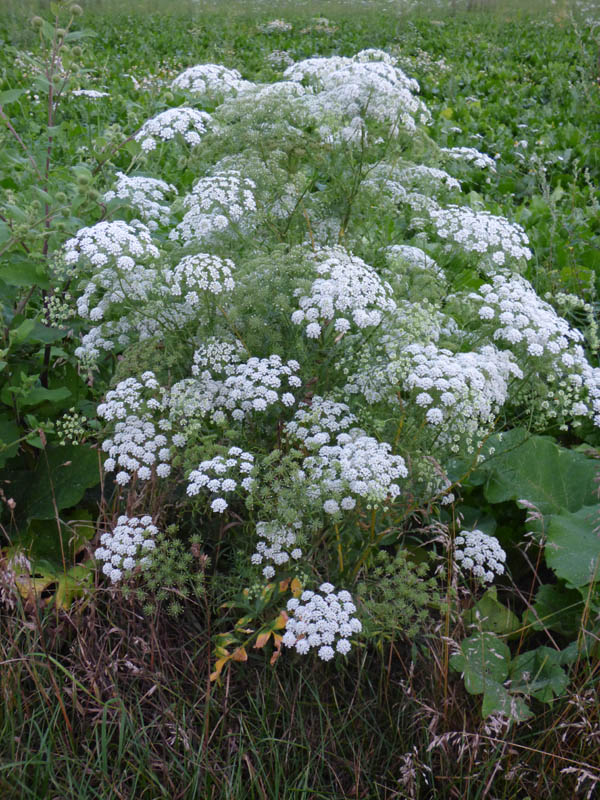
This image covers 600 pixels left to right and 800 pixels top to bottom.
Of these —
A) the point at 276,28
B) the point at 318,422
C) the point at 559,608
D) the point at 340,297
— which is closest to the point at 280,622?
the point at 318,422

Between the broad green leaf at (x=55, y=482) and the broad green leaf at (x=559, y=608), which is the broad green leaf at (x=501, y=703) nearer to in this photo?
the broad green leaf at (x=559, y=608)

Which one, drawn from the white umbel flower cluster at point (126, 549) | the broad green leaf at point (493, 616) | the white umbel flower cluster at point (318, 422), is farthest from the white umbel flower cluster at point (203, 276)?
the broad green leaf at point (493, 616)

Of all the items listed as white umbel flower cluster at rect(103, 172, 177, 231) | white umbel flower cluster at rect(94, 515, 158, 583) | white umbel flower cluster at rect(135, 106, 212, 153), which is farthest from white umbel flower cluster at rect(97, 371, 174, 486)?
white umbel flower cluster at rect(135, 106, 212, 153)

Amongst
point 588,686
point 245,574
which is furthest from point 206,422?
point 588,686

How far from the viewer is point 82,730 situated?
7.23 ft

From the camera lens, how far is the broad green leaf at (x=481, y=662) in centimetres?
219

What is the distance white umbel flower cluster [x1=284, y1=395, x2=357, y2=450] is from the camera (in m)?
2.05

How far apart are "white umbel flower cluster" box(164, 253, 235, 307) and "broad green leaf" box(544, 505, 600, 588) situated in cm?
130

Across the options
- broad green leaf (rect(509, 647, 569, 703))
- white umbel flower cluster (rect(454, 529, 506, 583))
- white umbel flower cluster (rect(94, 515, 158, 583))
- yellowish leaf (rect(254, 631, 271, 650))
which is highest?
white umbel flower cluster (rect(94, 515, 158, 583))

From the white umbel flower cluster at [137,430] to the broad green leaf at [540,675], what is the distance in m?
1.23

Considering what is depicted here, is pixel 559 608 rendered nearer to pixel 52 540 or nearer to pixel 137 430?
pixel 137 430

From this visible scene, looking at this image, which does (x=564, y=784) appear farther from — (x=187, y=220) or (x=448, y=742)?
(x=187, y=220)

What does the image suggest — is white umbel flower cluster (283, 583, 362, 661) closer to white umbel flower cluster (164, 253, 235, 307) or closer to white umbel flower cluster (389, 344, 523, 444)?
white umbel flower cluster (389, 344, 523, 444)

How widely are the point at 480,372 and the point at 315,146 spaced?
1.08 m
